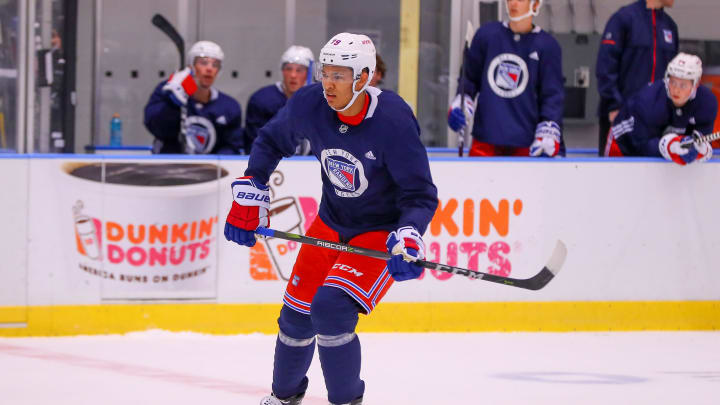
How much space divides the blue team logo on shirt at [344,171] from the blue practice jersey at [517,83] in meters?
2.06

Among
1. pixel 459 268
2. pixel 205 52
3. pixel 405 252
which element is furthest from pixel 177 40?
pixel 405 252

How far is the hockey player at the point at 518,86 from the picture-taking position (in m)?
5.04

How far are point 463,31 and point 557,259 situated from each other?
8.80 ft

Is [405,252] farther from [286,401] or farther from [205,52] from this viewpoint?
[205,52]

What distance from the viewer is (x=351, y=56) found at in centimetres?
301

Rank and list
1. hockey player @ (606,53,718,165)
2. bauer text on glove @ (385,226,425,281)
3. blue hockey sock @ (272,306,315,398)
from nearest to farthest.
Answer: bauer text on glove @ (385,226,425,281)
blue hockey sock @ (272,306,315,398)
hockey player @ (606,53,718,165)

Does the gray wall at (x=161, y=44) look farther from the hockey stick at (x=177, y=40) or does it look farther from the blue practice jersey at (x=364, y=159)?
the blue practice jersey at (x=364, y=159)

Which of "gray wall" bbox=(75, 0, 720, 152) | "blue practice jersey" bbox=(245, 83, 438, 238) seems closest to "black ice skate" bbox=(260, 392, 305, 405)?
"blue practice jersey" bbox=(245, 83, 438, 238)

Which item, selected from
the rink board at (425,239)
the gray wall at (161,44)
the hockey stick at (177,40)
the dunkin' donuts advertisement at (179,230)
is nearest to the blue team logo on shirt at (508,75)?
the rink board at (425,239)

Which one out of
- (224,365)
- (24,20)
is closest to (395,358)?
(224,365)

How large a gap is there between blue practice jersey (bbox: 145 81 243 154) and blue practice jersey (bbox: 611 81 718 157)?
196 cm

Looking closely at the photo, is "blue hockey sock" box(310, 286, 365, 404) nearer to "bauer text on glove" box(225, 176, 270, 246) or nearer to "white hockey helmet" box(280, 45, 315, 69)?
"bauer text on glove" box(225, 176, 270, 246)

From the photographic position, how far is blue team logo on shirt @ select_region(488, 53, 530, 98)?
5.08 metres

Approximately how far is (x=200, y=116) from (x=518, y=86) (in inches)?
61.0
